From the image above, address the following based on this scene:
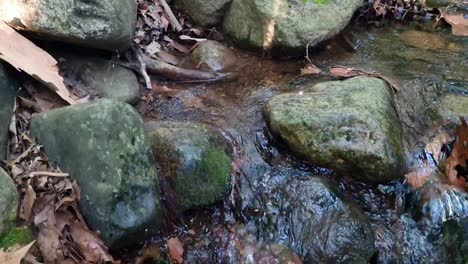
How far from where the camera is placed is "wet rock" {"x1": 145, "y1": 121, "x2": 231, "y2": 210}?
354cm

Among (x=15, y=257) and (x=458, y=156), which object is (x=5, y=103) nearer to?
(x=15, y=257)

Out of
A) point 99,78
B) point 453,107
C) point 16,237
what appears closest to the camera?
point 16,237

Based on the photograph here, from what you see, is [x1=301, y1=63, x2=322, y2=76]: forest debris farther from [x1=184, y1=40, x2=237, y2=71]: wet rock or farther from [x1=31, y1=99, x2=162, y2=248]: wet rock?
[x1=31, y1=99, x2=162, y2=248]: wet rock

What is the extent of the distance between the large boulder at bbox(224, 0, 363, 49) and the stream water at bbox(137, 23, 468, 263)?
223 millimetres

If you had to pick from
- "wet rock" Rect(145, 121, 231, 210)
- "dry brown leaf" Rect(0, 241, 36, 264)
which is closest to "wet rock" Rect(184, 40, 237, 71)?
"wet rock" Rect(145, 121, 231, 210)

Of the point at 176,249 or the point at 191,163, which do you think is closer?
the point at 176,249

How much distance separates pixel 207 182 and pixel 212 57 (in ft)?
5.90

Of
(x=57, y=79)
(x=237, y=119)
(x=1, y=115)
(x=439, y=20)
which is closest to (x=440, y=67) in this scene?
(x=439, y=20)

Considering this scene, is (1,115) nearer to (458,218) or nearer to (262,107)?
(262,107)

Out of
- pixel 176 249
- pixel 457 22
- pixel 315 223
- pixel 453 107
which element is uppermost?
pixel 457 22

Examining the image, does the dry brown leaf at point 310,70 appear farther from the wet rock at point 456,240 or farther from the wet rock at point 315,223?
the wet rock at point 456,240

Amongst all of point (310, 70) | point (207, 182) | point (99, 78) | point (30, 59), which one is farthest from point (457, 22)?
point (30, 59)

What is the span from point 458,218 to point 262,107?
70.7 inches

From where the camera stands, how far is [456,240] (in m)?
3.43
